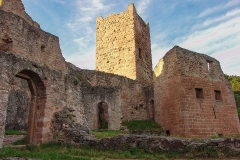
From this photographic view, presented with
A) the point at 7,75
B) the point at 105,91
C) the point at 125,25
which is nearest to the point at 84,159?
the point at 7,75

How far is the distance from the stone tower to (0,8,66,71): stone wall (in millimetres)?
9901

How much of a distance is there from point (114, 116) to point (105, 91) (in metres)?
1.77

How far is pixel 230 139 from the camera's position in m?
8.34

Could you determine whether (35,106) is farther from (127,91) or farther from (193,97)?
(127,91)

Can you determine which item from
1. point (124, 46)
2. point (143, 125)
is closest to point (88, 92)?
point (143, 125)

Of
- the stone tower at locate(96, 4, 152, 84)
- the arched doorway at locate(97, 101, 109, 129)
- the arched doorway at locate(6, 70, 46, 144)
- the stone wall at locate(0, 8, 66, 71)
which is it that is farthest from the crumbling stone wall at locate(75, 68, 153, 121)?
the arched doorway at locate(6, 70, 46, 144)

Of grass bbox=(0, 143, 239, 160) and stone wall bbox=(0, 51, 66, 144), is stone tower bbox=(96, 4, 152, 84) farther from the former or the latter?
grass bbox=(0, 143, 239, 160)

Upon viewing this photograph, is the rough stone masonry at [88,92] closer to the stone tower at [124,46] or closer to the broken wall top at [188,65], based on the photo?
the broken wall top at [188,65]

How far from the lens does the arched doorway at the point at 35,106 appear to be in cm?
820

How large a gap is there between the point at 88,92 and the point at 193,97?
22.2 feet

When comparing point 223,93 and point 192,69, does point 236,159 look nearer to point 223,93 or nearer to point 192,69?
point 192,69

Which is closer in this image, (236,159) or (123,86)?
(236,159)

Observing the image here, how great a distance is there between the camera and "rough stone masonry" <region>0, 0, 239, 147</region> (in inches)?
328

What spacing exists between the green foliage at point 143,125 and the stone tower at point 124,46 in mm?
6008
